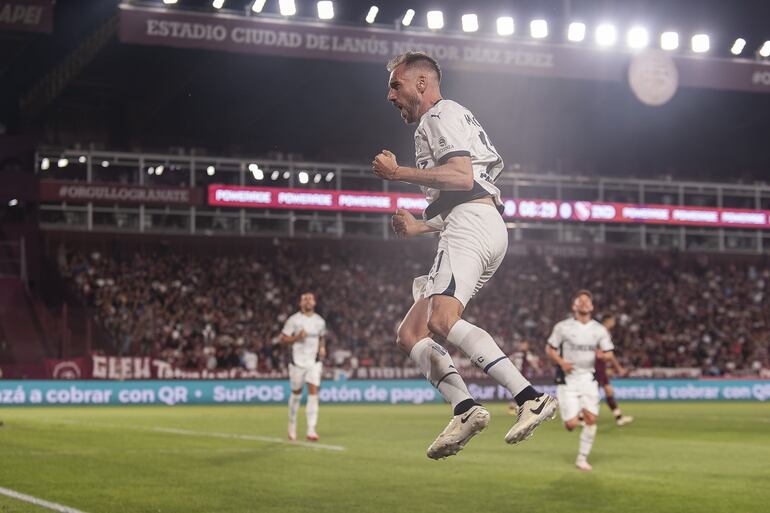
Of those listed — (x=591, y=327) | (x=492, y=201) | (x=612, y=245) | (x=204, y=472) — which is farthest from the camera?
(x=612, y=245)

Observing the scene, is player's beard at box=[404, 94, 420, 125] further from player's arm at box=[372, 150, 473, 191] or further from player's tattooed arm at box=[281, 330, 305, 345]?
player's tattooed arm at box=[281, 330, 305, 345]

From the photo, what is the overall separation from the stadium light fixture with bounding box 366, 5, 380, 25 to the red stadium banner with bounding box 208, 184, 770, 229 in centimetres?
946

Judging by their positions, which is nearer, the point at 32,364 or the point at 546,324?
the point at 32,364

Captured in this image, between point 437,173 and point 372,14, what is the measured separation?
1267 inches

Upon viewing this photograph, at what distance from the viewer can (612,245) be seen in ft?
172

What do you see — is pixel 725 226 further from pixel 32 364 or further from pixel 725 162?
pixel 32 364

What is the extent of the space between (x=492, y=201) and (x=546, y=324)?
128 feet

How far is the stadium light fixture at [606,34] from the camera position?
39594 millimetres

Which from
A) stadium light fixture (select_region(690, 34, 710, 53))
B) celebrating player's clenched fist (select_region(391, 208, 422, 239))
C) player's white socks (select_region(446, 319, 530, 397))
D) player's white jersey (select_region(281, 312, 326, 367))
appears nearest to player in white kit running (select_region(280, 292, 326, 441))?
player's white jersey (select_region(281, 312, 326, 367))

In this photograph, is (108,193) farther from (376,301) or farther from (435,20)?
(435,20)

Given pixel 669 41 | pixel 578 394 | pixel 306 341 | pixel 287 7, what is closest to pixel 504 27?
pixel 669 41

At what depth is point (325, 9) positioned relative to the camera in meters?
37.5

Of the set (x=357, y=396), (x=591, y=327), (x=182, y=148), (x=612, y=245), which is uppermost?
(x=182, y=148)

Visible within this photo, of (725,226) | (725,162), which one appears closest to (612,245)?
(725,226)
